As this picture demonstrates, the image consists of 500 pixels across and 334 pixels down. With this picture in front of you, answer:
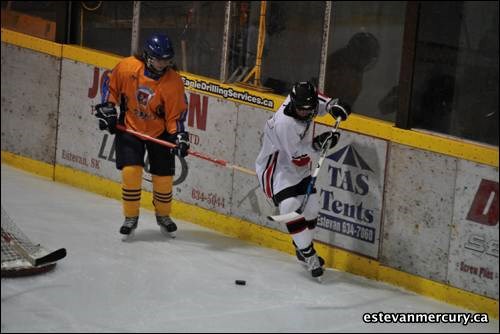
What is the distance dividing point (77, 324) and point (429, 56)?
93.8 inches

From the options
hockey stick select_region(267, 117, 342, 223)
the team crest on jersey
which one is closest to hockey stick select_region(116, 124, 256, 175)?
the team crest on jersey

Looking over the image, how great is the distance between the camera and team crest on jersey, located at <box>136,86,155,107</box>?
6.48 metres

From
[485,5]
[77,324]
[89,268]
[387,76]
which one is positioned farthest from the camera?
[387,76]

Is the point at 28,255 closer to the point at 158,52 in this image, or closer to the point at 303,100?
the point at 158,52

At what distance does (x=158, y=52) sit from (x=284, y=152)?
904 mm

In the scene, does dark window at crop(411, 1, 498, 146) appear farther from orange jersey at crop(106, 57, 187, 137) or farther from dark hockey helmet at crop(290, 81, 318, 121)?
orange jersey at crop(106, 57, 187, 137)

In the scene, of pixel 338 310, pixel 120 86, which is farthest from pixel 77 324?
pixel 120 86

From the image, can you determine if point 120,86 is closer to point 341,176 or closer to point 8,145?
point 341,176

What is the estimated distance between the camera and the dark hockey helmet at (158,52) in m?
6.33

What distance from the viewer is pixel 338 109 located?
6055 millimetres

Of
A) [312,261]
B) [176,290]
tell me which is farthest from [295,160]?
[176,290]

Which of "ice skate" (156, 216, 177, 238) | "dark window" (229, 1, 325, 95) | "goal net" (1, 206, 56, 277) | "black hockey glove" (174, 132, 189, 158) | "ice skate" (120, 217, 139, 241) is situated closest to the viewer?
"goal net" (1, 206, 56, 277)

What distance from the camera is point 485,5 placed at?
21.4 ft

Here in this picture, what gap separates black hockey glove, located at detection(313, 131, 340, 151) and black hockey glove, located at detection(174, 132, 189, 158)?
2.43 ft
